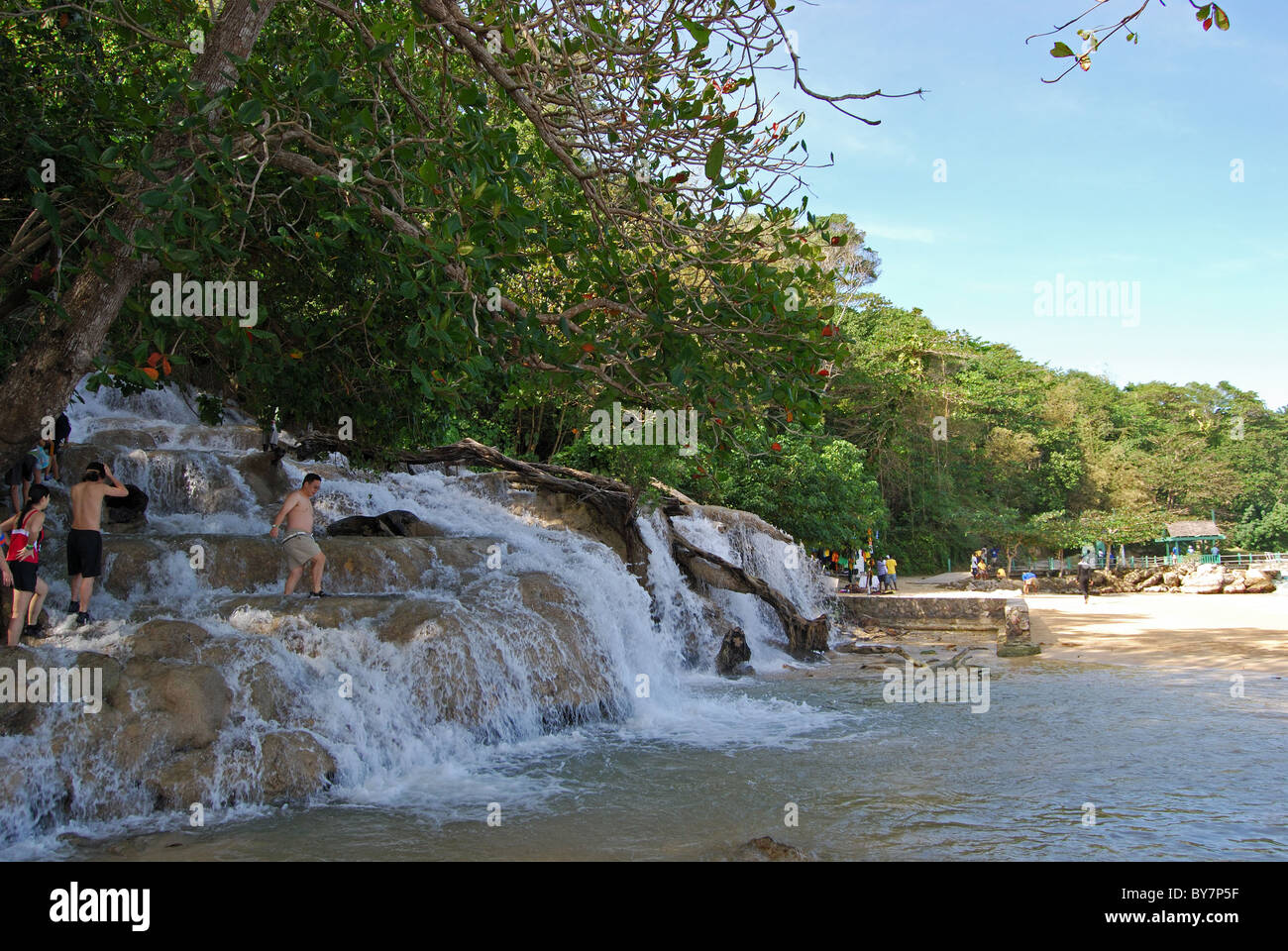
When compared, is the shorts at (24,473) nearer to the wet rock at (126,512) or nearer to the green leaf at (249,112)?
the wet rock at (126,512)

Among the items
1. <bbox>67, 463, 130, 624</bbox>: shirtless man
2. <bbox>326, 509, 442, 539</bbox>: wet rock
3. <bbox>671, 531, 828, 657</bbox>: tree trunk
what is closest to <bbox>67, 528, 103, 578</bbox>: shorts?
<bbox>67, 463, 130, 624</bbox>: shirtless man

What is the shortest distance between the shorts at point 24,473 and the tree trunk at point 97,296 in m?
2.60

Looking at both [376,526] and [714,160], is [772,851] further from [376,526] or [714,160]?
[376,526]

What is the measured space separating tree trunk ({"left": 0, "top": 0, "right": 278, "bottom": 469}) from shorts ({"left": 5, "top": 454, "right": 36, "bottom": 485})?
2.60 m

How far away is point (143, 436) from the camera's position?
15.3 meters

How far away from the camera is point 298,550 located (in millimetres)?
9508

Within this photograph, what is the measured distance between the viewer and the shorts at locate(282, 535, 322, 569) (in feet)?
31.2

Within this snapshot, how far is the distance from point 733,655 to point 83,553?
9403mm

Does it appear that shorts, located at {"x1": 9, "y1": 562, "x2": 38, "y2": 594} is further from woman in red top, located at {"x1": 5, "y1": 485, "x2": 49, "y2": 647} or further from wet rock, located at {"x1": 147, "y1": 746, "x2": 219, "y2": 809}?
wet rock, located at {"x1": 147, "y1": 746, "x2": 219, "y2": 809}

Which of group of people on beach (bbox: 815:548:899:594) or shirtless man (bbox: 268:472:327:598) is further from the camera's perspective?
group of people on beach (bbox: 815:548:899:594)

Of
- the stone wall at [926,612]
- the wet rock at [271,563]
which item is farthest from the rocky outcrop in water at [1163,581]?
the wet rock at [271,563]

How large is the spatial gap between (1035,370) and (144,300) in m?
43.3

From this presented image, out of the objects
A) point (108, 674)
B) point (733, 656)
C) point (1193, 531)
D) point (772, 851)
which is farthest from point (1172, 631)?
point (1193, 531)
